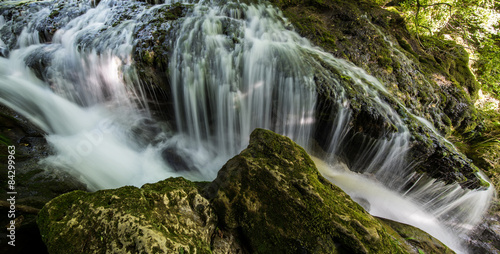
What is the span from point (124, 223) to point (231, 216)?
107 cm

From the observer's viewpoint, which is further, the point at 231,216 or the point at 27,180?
the point at 27,180

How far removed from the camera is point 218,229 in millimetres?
2352

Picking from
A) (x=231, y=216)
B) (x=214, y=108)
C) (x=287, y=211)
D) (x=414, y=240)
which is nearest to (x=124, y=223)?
(x=231, y=216)

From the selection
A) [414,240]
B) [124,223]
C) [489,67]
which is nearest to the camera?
[124,223]

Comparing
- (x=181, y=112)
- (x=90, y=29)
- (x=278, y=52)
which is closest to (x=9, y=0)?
(x=90, y=29)

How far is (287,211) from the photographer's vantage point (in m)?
2.27

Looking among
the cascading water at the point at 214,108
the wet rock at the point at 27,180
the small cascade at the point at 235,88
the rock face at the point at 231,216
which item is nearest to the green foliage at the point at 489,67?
the cascading water at the point at 214,108

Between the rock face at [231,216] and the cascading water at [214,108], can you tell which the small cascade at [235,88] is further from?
the rock face at [231,216]

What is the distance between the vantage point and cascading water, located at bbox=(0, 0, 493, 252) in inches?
181

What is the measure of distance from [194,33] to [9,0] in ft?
27.3

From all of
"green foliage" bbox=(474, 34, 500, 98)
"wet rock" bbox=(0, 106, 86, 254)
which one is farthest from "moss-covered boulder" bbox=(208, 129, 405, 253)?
"green foliage" bbox=(474, 34, 500, 98)

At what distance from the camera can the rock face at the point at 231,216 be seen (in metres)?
1.74

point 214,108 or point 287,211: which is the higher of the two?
point 287,211

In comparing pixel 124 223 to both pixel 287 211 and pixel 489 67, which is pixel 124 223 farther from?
pixel 489 67
